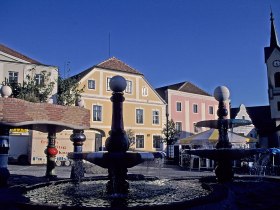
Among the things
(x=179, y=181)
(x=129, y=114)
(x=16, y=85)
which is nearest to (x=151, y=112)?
(x=129, y=114)

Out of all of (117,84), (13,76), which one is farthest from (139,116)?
(117,84)

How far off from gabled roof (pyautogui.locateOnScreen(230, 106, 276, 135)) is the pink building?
12976 millimetres

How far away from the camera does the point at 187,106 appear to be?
132 ft

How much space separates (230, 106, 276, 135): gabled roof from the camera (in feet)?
179

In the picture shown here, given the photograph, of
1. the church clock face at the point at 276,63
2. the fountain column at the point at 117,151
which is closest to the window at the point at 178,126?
the church clock face at the point at 276,63

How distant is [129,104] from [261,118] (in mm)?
34547

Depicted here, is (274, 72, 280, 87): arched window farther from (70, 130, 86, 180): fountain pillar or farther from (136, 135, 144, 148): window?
(70, 130, 86, 180): fountain pillar

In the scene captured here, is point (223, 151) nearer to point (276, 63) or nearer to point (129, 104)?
point (129, 104)

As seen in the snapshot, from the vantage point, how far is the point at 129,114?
115 feet

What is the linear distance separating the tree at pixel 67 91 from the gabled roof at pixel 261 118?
31.4 m

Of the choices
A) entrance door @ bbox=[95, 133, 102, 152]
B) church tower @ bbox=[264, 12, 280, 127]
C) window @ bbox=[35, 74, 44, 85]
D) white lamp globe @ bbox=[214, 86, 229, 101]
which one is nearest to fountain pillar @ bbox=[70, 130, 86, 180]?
white lamp globe @ bbox=[214, 86, 229, 101]

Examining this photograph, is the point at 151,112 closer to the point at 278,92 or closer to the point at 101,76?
the point at 101,76

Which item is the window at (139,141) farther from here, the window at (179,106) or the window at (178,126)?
the window at (179,106)

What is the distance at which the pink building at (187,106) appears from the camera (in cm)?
3928
